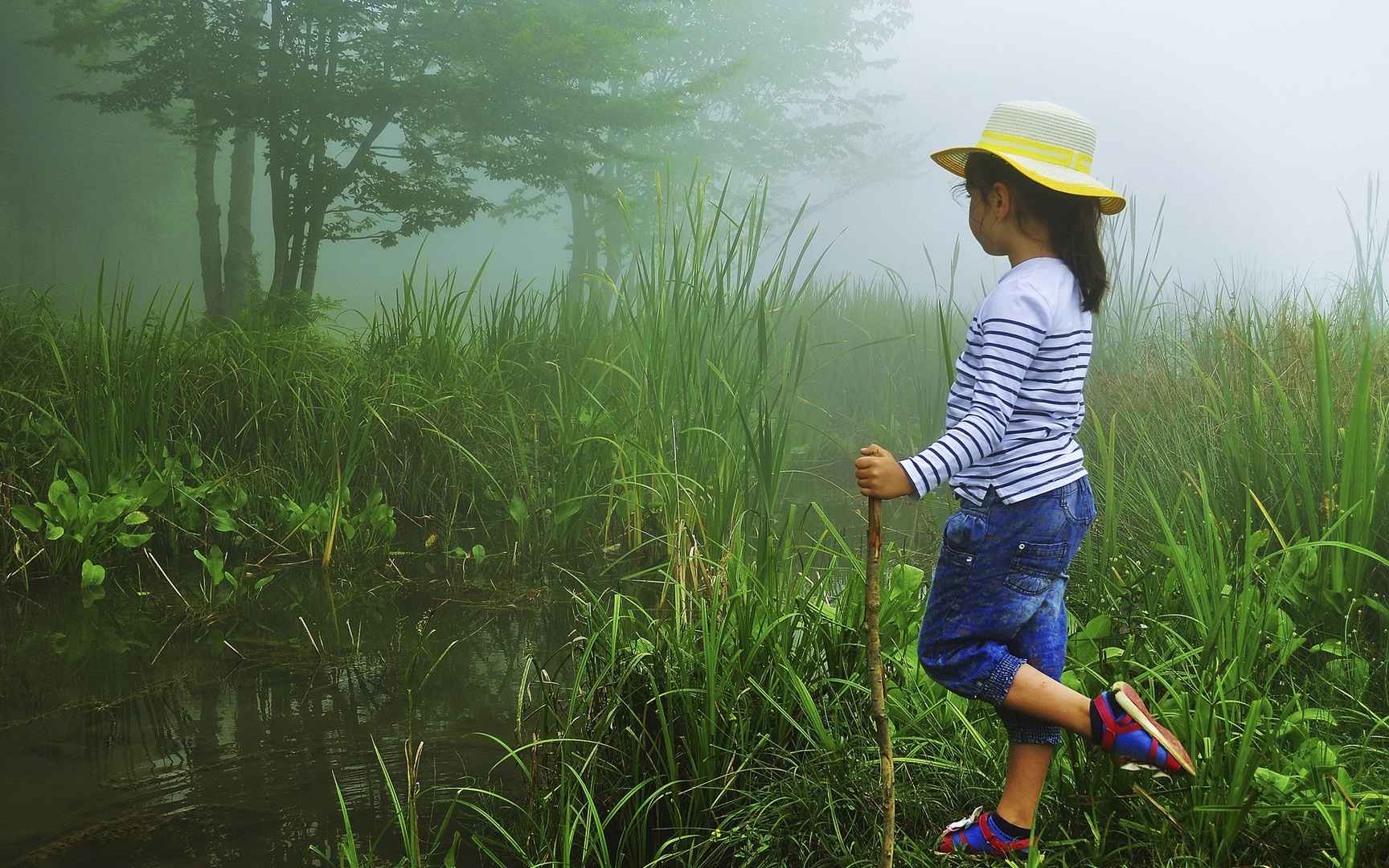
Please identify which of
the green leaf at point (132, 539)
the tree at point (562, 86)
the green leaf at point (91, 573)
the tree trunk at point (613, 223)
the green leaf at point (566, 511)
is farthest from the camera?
the tree trunk at point (613, 223)

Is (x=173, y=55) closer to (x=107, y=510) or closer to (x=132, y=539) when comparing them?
(x=107, y=510)

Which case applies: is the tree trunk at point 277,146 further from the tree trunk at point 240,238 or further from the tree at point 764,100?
the tree at point 764,100

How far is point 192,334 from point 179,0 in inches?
95.7

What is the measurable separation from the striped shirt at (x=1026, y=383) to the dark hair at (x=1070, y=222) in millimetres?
22

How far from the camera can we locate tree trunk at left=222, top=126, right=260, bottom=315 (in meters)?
5.79

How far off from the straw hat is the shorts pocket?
483 millimetres

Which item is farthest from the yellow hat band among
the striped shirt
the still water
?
the still water

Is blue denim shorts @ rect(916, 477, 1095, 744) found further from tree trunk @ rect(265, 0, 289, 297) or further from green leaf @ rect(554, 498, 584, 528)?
tree trunk @ rect(265, 0, 289, 297)

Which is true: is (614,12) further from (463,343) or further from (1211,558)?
(1211,558)

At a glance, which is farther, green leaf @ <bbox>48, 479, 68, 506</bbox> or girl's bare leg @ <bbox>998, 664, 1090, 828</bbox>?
green leaf @ <bbox>48, 479, 68, 506</bbox>

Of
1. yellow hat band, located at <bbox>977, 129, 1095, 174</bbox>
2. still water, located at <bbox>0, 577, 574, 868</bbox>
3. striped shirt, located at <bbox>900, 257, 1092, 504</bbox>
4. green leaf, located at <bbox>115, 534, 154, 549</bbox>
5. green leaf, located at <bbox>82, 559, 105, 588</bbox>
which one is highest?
yellow hat band, located at <bbox>977, 129, 1095, 174</bbox>

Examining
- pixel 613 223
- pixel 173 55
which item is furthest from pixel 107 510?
pixel 613 223

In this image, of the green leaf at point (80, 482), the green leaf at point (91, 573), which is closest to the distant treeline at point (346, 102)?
the green leaf at point (80, 482)

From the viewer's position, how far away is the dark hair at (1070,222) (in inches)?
53.8
